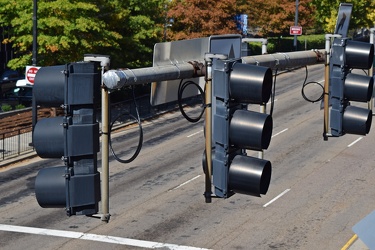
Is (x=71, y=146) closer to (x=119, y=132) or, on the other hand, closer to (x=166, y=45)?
→ (x=166, y=45)

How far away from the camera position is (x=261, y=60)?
9047mm

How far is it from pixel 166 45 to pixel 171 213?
21735 millimetres

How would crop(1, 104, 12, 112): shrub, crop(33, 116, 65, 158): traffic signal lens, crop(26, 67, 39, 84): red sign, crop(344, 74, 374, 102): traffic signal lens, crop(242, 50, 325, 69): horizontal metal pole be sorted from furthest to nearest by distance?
crop(1, 104, 12, 112): shrub, crop(26, 67, 39, 84): red sign, crop(344, 74, 374, 102): traffic signal lens, crop(242, 50, 325, 69): horizontal metal pole, crop(33, 116, 65, 158): traffic signal lens

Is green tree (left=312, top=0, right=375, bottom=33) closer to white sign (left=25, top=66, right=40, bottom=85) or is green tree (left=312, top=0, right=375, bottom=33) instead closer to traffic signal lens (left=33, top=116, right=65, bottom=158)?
white sign (left=25, top=66, right=40, bottom=85)

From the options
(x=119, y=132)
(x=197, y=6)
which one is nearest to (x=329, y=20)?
(x=197, y=6)

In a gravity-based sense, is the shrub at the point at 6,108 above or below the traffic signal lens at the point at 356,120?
below

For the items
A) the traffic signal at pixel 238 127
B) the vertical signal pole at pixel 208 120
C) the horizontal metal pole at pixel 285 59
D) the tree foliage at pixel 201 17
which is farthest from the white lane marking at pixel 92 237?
the tree foliage at pixel 201 17

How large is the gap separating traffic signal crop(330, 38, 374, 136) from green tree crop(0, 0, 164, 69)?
29737 mm

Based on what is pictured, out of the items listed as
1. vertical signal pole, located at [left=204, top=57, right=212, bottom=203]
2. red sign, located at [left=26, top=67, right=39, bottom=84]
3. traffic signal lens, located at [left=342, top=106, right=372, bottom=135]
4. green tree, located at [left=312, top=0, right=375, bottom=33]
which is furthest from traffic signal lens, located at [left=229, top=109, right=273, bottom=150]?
green tree, located at [left=312, top=0, right=375, bottom=33]

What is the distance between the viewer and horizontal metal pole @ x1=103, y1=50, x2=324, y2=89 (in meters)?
6.81

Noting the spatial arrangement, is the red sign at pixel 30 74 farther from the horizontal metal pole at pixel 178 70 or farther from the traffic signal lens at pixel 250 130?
the traffic signal lens at pixel 250 130

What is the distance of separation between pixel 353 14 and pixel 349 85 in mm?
70613

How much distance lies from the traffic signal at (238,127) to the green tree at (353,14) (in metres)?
68.7

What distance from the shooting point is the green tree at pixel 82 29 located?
4006cm
